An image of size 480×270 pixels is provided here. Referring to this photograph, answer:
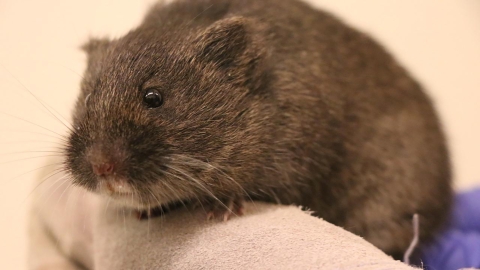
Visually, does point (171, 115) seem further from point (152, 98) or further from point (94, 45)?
point (94, 45)

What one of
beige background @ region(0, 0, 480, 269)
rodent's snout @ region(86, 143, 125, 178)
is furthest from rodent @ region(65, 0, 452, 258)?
beige background @ region(0, 0, 480, 269)

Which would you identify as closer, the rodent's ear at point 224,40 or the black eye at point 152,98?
→ the black eye at point 152,98

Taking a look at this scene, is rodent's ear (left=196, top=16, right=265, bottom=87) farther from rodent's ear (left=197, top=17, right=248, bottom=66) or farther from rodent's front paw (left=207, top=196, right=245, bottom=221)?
rodent's front paw (left=207, top=196, right=245, bottom=221)

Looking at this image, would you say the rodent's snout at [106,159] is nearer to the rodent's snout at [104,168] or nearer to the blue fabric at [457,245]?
the rodent's snout at [104,168]

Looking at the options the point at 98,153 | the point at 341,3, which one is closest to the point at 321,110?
the point at 98,153

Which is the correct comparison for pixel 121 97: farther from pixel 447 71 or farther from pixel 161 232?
pixel 447 71

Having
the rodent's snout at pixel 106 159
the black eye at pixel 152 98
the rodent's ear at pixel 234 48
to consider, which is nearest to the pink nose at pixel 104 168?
the rodent's snout at pixel 106 159
